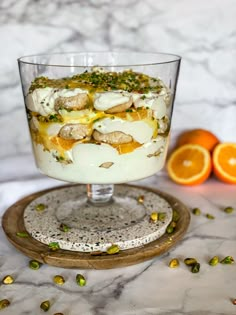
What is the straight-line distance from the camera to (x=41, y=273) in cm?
80

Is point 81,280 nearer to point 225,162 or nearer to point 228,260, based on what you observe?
point 228,260

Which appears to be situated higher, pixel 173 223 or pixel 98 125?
pixel 98 125

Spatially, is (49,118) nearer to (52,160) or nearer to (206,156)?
(52,160)

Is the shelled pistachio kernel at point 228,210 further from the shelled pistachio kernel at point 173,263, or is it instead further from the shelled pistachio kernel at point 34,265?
the shelled pistachio kernel at point 34,265

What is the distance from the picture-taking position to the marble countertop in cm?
71

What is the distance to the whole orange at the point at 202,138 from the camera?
47.1 inches

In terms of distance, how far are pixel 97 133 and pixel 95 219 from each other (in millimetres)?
199

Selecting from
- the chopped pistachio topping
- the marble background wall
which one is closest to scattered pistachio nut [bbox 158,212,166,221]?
the chopped pistachio topping

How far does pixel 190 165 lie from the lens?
117 centimetres

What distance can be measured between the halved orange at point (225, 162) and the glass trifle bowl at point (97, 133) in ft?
0.79

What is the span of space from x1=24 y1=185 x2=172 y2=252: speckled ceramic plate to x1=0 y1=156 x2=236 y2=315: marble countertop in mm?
43

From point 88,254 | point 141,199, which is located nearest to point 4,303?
point 88,254

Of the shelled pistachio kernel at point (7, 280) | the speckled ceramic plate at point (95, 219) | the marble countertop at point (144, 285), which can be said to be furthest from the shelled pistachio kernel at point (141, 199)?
the shelled pistachio kernel at point (7, 280)

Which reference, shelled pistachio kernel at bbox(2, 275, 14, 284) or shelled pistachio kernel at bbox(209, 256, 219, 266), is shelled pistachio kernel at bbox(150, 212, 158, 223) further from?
shelled pistachio kernel at bbox(2, 275, 14, 284)
